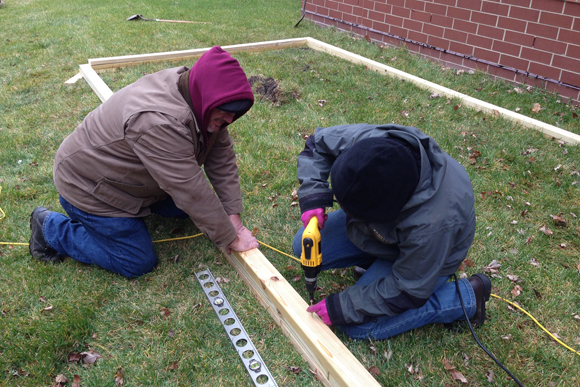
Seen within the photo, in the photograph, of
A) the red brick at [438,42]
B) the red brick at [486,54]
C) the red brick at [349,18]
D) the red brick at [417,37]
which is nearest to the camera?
the red brick at [486,54]

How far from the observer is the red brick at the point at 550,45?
568 cm

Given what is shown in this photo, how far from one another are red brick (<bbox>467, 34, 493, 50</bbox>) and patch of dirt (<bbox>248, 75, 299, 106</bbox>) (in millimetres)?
3213

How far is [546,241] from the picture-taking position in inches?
134

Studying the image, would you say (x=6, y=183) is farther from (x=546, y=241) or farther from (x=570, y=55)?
(x=570, y=55)

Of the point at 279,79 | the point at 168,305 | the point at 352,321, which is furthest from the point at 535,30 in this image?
the point at 168,305

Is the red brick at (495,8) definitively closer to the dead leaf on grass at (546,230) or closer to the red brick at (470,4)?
the red brick at (470,4)

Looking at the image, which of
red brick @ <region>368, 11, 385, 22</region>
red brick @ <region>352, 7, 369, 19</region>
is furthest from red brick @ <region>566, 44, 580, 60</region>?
red brick @ <region>352, 7, 369, 19</region>

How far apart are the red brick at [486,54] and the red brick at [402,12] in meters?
1.61

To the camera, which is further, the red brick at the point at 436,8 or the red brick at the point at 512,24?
the red brick at the point at 436,8

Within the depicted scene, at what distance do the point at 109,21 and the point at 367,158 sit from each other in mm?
9938

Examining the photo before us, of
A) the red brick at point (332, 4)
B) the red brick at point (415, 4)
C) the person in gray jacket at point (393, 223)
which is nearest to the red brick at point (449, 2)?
the red brick at point (415, 4)

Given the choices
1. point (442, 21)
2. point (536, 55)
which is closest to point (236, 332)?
point (536, 55)

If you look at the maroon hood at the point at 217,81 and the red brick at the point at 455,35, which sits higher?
the maroon hood at the point at 217,81

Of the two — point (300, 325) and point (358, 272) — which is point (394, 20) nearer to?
point (358, 272)
